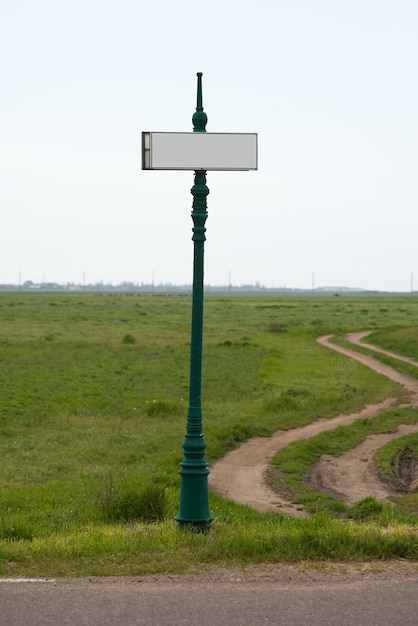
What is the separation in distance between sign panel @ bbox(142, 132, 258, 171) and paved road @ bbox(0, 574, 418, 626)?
13.5 feet

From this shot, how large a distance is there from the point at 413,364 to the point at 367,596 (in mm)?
30991

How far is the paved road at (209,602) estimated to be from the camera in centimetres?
625

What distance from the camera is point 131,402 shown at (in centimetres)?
2738

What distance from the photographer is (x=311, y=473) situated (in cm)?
1753

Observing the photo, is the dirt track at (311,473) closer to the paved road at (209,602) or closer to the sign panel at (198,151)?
the paved road at (209,602)

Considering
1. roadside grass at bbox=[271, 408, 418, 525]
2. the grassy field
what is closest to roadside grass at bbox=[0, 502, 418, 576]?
the grassy field

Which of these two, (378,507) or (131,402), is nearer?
(378,507)

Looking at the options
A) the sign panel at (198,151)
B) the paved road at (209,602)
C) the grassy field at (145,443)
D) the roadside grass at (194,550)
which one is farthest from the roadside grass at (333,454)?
the sign panel at (198,151)

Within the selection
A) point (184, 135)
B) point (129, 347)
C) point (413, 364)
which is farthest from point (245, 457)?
point (129, 347)

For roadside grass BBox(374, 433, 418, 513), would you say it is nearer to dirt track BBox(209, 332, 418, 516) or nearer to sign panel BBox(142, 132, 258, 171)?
dirt track BBox(209, 332, 418, 516)

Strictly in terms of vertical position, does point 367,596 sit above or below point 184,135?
below

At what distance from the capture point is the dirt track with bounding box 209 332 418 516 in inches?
596

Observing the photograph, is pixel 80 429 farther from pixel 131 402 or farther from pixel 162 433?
pixel 131 402

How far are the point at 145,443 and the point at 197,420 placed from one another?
36.3 feet
